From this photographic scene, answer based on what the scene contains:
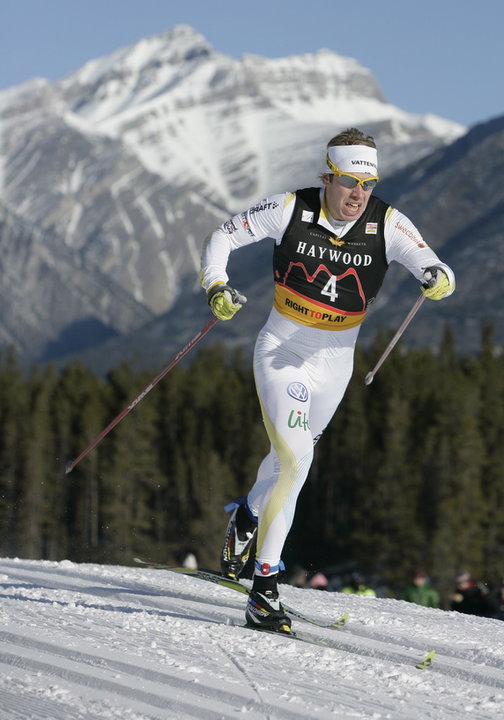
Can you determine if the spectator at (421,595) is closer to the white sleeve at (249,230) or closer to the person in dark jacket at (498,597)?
the person in dark jacket at (498,597)

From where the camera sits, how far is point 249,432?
75.1 meters

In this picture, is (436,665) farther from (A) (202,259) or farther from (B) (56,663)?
(A) (202,259)

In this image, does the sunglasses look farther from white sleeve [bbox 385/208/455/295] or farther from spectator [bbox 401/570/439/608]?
spectator [bbox 401/570/439/608]

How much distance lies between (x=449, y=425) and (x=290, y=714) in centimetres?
6274

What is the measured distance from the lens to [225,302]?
6.74m

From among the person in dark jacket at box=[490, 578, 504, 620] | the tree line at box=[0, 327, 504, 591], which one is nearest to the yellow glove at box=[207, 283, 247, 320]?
the person in dark jacket at box=[490, 578, 504, 620]

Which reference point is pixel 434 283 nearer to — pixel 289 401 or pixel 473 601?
pixel 289 401

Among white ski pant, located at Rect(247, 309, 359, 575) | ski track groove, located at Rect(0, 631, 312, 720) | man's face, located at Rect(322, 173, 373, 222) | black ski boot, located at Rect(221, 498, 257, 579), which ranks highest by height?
man's face, located at Rect(322, 173, 373, 222)

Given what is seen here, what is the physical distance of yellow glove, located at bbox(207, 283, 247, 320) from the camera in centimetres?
672

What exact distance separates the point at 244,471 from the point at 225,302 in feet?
212

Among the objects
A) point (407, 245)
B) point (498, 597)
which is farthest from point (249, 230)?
point (498, 597)

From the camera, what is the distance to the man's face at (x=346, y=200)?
700cm

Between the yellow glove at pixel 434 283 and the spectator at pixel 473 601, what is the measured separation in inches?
217

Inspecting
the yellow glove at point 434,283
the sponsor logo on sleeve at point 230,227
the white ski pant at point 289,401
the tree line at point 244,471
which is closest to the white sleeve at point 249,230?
the sponsor logo on sleeve at point 230,227
